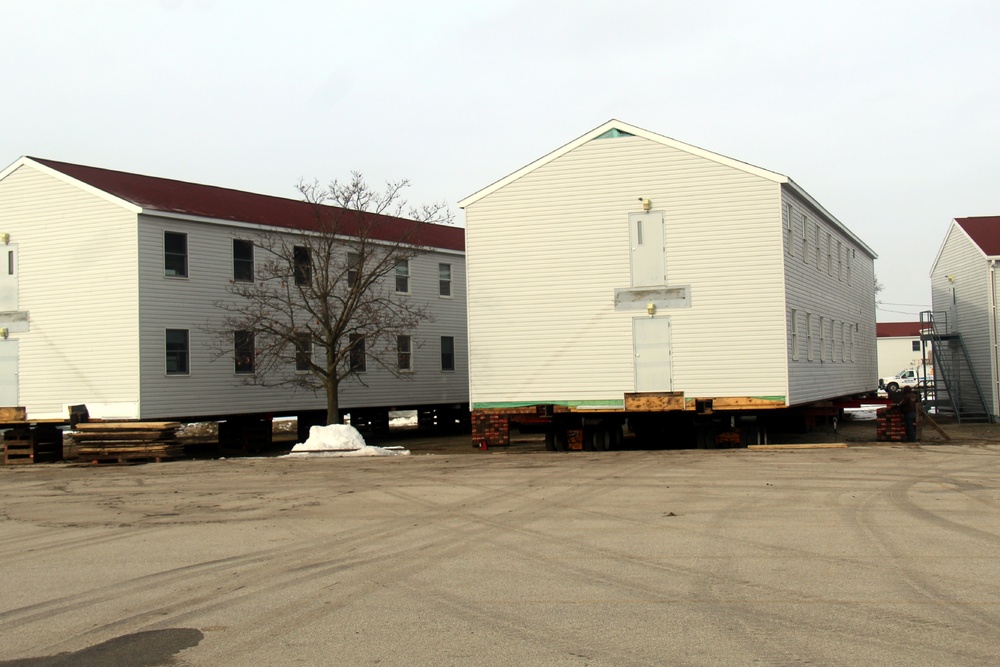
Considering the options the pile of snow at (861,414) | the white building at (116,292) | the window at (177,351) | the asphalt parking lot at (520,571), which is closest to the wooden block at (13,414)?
the white building at (116,292)

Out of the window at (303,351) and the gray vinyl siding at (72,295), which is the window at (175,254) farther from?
the window at (303,351)

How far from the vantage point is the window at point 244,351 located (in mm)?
31125

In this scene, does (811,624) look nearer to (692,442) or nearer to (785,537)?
(785,537)

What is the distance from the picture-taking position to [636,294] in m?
25.8

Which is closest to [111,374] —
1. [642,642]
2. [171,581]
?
[171,581]

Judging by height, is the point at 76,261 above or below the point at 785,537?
above

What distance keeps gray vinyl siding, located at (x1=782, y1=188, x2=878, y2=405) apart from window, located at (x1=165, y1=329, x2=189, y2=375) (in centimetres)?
1681

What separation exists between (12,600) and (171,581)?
4.52 ft

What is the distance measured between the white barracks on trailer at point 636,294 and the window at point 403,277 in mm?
10122

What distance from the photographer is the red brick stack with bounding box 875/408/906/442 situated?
27.1m

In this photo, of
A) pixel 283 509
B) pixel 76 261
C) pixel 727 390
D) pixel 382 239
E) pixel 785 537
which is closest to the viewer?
pixel 785 537

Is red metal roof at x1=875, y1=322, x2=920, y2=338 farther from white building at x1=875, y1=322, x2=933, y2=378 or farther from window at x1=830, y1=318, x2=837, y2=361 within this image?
window at x1=830, y1=318, x2=837, y2=361

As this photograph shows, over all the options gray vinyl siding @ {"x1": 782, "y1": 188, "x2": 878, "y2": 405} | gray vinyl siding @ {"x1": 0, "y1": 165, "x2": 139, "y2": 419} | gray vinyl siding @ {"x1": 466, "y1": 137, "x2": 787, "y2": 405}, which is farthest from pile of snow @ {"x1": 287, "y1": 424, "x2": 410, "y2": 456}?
gray vinyl siding @ {"x1": 782, "y1": 188, "x2": 878, "y2": 405}

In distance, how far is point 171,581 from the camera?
9844mm
